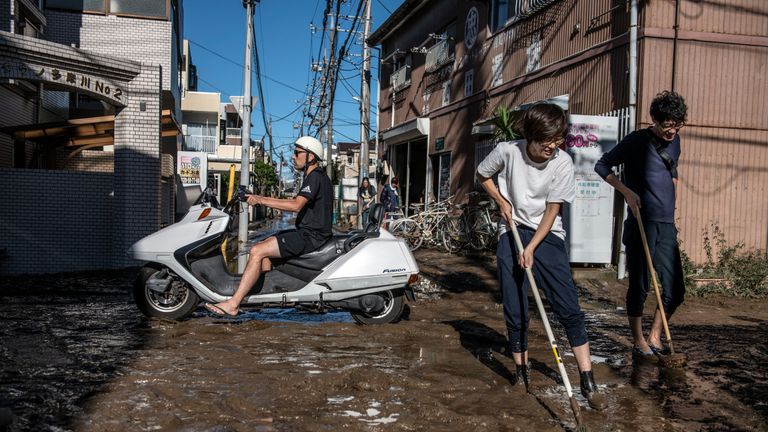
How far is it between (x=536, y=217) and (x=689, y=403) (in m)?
1.44

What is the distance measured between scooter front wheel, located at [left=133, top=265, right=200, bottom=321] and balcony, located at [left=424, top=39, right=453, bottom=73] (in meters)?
13.8

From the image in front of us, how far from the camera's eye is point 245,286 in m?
5.83

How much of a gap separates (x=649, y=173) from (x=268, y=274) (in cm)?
338

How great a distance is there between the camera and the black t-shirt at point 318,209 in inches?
234

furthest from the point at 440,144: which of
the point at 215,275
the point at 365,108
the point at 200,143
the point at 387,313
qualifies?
the point at 200,143

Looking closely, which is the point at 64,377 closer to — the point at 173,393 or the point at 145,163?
the point at 173,393

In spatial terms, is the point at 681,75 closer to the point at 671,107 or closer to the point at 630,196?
the point at 671,107

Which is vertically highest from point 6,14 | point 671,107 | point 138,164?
point 6,14

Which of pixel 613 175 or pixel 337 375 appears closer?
pixel 337 375

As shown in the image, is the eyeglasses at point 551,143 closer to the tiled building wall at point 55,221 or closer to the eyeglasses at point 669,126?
the eyeglasses at point 669,126

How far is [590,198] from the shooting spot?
989 cm

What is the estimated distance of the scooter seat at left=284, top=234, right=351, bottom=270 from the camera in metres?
6.08

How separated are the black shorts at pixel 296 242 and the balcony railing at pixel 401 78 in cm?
1758

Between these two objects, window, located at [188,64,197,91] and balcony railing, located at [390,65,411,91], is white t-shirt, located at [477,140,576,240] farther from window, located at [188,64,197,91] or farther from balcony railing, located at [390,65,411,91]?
window, located at [188,64,197,91]
